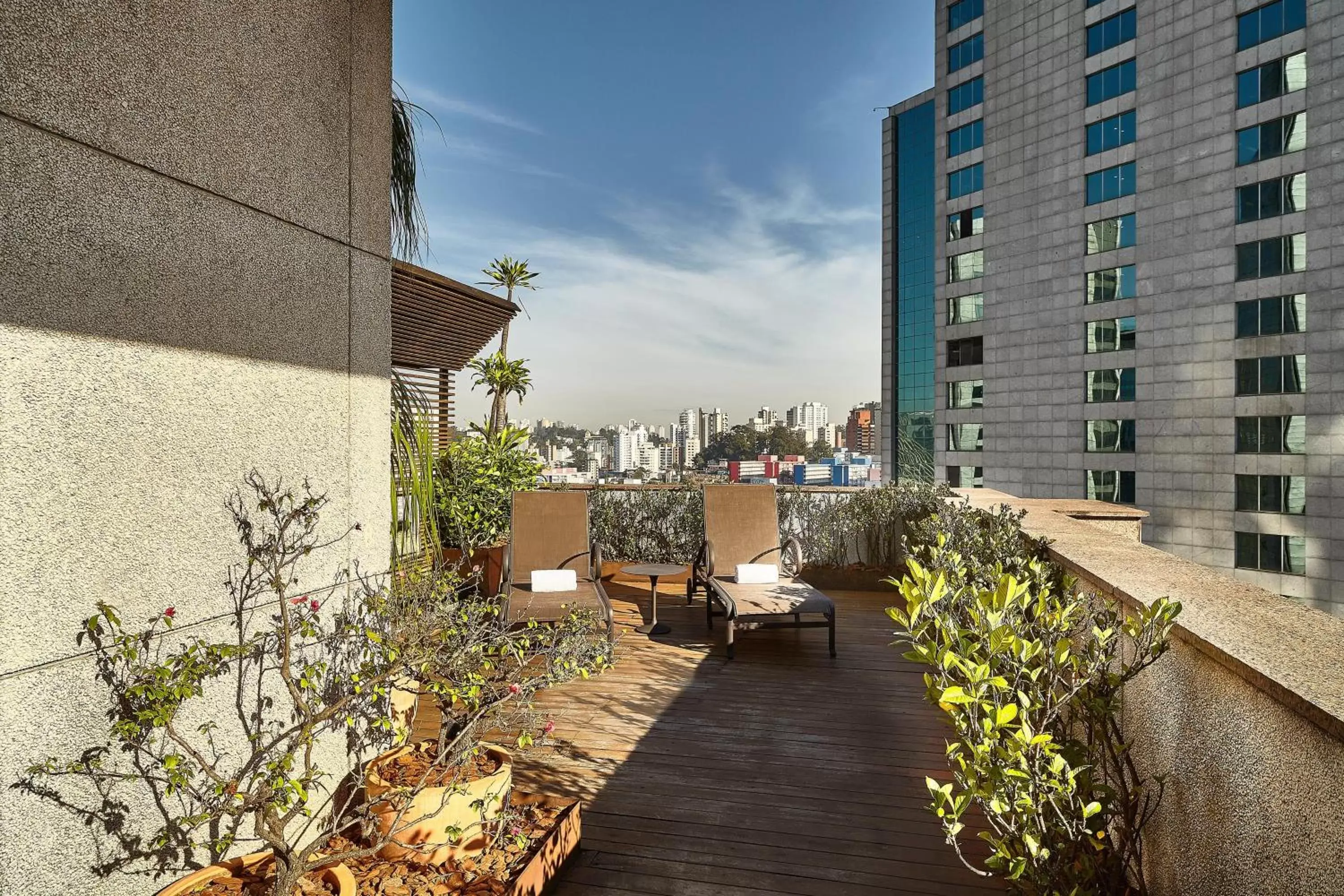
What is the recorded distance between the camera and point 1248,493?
70.5ft

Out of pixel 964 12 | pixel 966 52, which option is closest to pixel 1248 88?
pixel 966 52

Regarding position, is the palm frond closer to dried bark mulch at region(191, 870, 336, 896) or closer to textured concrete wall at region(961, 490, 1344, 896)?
dried bark mulch at region(191, 870, 336, 896)

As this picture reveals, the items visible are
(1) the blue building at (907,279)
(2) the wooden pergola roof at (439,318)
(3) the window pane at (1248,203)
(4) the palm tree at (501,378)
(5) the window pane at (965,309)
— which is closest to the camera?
(2) the wooden pergola roof at (439,318)

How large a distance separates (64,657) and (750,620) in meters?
4.18

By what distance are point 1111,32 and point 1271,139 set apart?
657 centimetres

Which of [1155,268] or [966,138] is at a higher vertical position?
[966,138]

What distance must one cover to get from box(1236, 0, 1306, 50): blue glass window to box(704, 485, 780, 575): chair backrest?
25.7 m

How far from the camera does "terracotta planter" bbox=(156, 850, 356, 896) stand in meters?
1.83

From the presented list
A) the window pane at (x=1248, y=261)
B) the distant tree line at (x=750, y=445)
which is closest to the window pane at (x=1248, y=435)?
the window pane at (x=1248, y=261)

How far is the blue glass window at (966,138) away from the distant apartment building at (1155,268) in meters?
0.09

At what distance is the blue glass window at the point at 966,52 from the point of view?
91.5 feet

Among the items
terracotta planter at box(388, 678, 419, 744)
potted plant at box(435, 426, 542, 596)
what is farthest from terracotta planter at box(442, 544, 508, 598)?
terracotta planter at box(388, 678, 419, 744)

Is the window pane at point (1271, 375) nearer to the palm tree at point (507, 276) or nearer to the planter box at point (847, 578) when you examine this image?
the planter box at point (847, 578)

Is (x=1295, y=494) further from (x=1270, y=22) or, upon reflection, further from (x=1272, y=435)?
(x=1270, y=22)
